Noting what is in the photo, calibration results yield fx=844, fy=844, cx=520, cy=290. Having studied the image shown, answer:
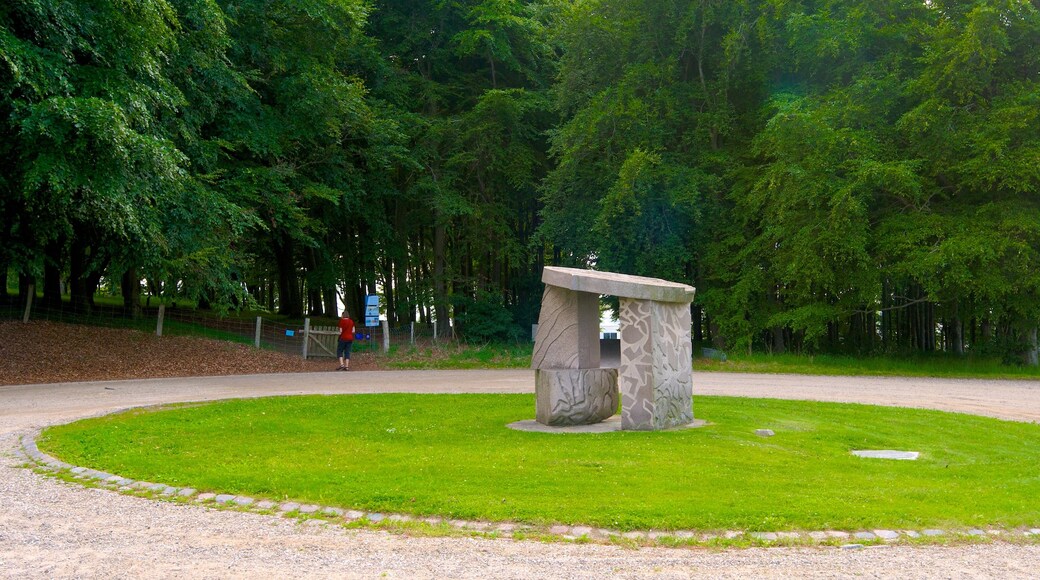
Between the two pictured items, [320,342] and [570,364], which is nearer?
[570,364]

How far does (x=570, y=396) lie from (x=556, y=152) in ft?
71.5

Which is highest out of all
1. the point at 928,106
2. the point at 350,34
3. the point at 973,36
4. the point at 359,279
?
the point at 350,34

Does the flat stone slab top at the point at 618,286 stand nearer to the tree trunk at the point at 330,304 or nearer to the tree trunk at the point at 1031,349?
the tree trunk at the point at 1031,349

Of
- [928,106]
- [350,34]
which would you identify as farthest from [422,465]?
[350,34]

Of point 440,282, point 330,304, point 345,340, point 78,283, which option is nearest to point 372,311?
point 345,340

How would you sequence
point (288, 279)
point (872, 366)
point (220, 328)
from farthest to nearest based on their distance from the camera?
point (288, 279) → point (220, 328) → point (872, 366)

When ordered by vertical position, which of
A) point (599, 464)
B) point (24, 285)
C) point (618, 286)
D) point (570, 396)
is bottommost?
point (599, 464)

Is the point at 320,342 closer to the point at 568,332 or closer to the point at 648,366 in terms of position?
the point at 568,332

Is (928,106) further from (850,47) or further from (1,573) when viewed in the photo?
(1,573)

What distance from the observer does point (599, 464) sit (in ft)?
29.0

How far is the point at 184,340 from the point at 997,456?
22681mm

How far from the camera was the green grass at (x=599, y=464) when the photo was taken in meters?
6.96

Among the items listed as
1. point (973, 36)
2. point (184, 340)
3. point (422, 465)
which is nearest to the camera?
point (422, 465)

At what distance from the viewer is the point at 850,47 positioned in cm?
2439
